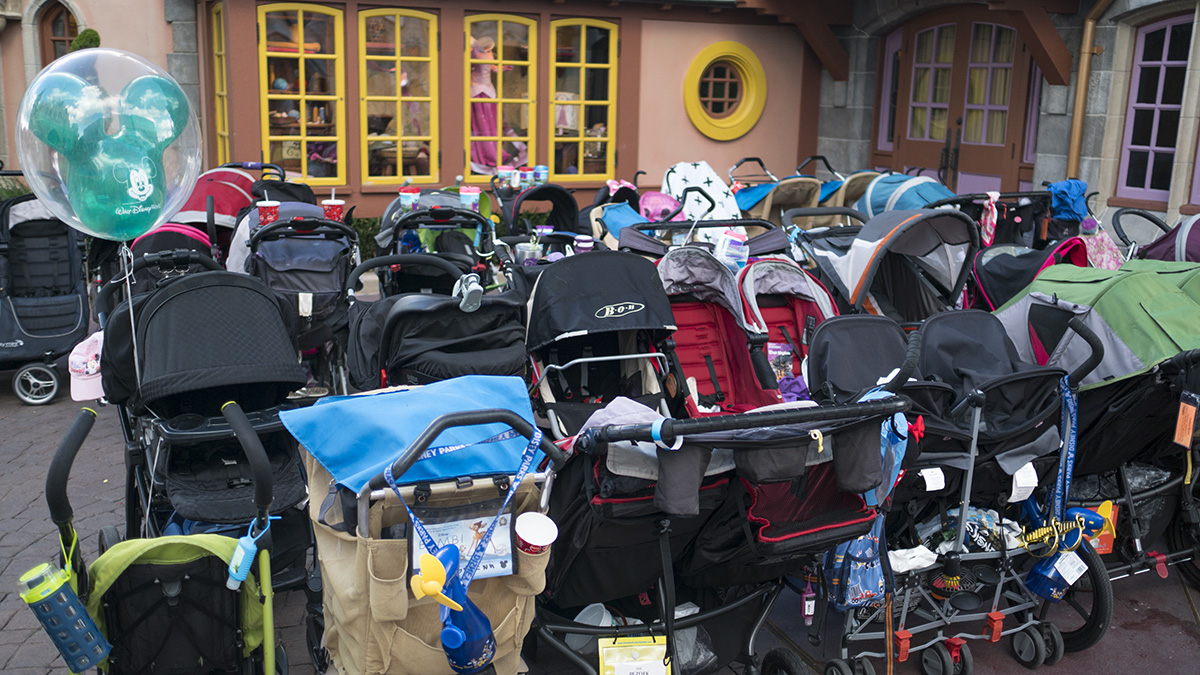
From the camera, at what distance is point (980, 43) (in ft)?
37.0

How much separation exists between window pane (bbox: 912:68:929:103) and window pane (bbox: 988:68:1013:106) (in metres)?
1.04

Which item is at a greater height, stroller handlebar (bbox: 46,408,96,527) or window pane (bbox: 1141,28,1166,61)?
window pane (bbox: 1141,28,1166,61)

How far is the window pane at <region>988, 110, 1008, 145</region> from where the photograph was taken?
435 inches

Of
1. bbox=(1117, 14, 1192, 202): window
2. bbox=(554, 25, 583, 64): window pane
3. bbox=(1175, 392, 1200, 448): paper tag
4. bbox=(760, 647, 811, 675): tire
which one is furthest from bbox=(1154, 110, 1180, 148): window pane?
bbox=(760, 647, 811, 675): tire

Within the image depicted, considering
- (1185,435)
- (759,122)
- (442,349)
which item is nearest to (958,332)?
(1185,435)

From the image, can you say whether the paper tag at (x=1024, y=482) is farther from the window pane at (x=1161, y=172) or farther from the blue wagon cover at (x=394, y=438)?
the window pane at (x=1161, y=172)

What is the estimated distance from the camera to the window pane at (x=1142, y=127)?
376 inches

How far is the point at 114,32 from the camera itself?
10719mm

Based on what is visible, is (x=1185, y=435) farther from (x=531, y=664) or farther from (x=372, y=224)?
(x=372, y=224)

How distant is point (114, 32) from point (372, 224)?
3409 mm

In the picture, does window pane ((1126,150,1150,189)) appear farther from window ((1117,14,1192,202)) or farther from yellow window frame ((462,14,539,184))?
yellow window frame ((462,14,539,184))

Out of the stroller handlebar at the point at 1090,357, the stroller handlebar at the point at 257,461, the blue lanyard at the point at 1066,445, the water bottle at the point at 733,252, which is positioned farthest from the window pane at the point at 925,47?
the stroller handlebar at the point at 257,461

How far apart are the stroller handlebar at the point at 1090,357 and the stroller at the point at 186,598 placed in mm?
2950

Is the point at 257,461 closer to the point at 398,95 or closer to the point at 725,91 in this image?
the point at 398,95
